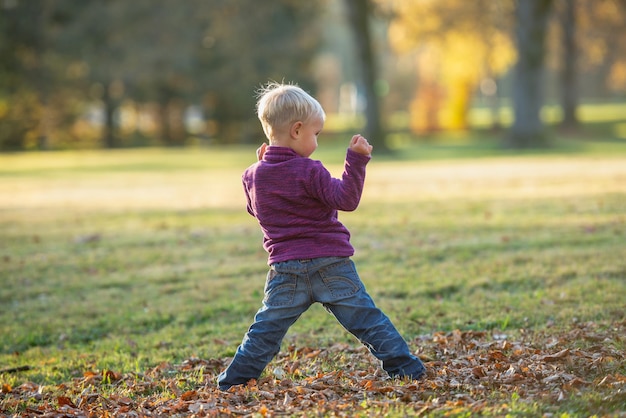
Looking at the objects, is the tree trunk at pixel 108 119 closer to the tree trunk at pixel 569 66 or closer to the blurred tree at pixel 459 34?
the blurred tree at pixel 459 34

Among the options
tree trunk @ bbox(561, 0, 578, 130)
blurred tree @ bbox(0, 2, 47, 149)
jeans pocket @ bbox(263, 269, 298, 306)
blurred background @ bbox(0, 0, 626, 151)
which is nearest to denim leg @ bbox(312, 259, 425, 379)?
jeans pocket @ bbox(263, 269, 298, 306)

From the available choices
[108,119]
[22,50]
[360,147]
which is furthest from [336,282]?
[108,119]

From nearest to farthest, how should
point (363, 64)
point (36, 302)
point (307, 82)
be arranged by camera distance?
1. point (36, 302)
2. point (363, 64)
3. point (307, 82)

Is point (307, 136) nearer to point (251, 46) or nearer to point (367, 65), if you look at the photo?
point (367, 65)

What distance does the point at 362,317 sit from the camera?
4.51m

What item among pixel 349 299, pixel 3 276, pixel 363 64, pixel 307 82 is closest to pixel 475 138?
pixel 307 82

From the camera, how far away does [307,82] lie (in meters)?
44.4

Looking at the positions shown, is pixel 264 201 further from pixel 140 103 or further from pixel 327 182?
pixel 140 103

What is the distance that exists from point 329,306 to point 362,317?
210mm

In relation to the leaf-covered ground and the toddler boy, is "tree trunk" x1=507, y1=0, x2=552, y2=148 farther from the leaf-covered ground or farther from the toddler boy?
the toddler boy

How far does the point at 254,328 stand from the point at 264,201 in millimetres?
724

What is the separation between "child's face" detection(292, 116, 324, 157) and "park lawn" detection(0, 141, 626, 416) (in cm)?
129

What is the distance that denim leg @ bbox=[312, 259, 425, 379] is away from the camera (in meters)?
4.50

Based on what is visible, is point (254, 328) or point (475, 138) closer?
point (254, 328)
